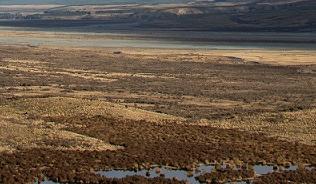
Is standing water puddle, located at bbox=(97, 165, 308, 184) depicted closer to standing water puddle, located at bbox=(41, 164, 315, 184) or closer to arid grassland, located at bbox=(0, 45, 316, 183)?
standing water puddle, located at bbox=(41, 164, 315, 184)

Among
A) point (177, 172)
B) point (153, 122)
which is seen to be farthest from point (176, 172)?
point (153, 122)

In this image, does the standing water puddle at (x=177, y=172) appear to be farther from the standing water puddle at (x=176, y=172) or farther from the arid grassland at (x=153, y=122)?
the arid grassland at (x=153, y=122)

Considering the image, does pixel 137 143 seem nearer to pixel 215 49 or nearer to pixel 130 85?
pixel 130 85

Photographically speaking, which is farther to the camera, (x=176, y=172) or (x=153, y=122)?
(x=153, y=122)

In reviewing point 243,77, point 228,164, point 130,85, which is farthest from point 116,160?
point 243,77

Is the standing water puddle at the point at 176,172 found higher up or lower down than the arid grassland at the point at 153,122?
higher up

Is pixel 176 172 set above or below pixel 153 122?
above

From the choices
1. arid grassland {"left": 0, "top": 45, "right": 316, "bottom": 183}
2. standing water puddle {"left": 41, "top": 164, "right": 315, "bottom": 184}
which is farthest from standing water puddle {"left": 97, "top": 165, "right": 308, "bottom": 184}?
arid grassland {"left": 0, "top": 45, "right": 316, "bottom": 183}

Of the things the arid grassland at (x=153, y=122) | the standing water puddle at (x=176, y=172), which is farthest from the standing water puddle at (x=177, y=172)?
the arid grassland at (x=153, y=122)

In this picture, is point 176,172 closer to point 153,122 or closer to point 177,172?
point 177,172
